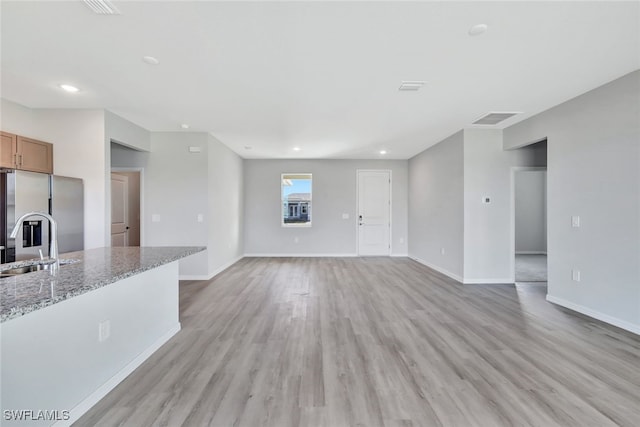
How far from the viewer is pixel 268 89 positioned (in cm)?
306

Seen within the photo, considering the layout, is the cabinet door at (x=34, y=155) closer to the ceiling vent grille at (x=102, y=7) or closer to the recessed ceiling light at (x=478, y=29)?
the ceiling vent grille at (x=102, y=7)

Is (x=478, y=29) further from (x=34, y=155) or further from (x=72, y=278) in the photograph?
(x=34, y=155)

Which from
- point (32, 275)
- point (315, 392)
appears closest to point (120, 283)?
point (32, 275)

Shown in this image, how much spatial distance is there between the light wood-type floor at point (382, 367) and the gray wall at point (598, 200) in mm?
338

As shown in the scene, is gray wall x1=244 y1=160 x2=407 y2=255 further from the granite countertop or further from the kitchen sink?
the kitchen sink

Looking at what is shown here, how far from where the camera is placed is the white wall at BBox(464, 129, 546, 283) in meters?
4.66

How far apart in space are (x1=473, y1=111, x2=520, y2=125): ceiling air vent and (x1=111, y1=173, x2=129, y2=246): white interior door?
670 cm

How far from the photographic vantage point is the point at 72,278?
1.57 m

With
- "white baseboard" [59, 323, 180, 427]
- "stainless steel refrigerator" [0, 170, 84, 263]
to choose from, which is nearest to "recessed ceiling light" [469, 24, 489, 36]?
"white baseboard" [59, 323, 180, 427]

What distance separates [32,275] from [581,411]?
3479 mm

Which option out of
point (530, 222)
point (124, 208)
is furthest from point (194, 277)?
point (530, 222)

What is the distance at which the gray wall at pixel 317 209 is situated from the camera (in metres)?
7.36

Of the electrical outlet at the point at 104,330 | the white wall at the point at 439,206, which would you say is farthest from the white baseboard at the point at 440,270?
the electrical outlet at the point at 104,330

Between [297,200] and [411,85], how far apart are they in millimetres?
4893
